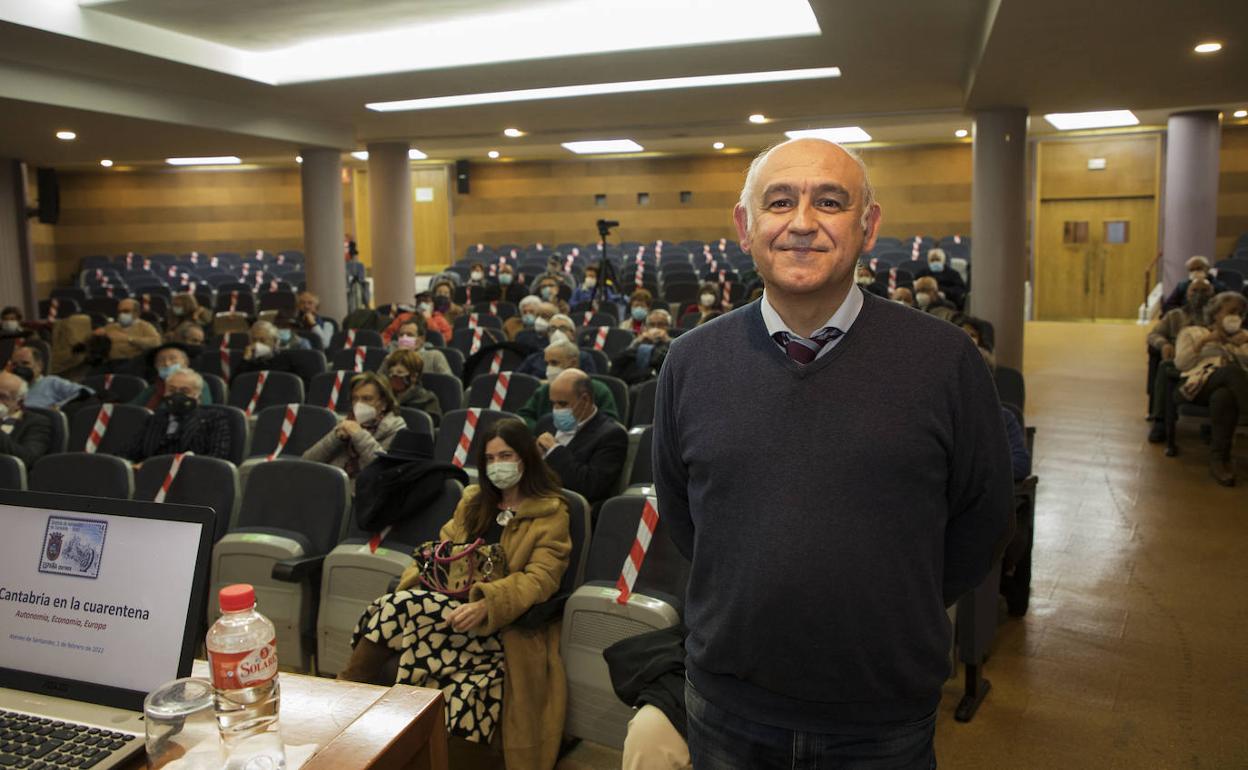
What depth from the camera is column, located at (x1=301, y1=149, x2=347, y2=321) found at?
14383 millimetres

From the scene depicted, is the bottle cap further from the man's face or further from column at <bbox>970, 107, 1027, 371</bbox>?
column at <bbox>970, 107, 1027, 371</bbox>

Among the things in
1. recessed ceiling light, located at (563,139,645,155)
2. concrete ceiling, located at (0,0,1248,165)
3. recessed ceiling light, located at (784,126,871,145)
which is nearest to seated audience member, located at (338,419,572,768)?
concrete ceiling, located at (0,0,1248,165)

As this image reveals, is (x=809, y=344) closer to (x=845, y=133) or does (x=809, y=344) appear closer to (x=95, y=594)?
(x=95, y=594)

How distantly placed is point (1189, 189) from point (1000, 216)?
4.72m

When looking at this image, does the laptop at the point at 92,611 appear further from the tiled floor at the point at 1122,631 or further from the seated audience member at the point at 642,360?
the seated audience member at the point at 642,360

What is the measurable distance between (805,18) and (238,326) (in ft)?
35.8

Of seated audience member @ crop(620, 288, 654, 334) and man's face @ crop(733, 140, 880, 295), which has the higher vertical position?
man's face @ crop(733, 140, 880, 295)

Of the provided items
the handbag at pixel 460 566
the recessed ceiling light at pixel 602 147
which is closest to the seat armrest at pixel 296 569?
the handbag at pixel 460 566

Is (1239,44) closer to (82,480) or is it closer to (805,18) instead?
(805,18)

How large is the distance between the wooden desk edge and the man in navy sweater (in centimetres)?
51

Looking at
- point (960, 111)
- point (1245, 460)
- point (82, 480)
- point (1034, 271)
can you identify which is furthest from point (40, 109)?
point (1034, 271)

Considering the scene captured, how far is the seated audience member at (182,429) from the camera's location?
5922 millimetres

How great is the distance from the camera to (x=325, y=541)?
4488mm

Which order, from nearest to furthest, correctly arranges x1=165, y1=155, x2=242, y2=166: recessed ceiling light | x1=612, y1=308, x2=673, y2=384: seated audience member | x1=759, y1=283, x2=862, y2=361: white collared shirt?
x1=759, y1=283, x2=862, y2=361: white collared shirt < x1=612, y1=308, x2=673, y2=384: seated audience member < x1=165, y1=155, x2=242, y2=166: recessed ceiling light
